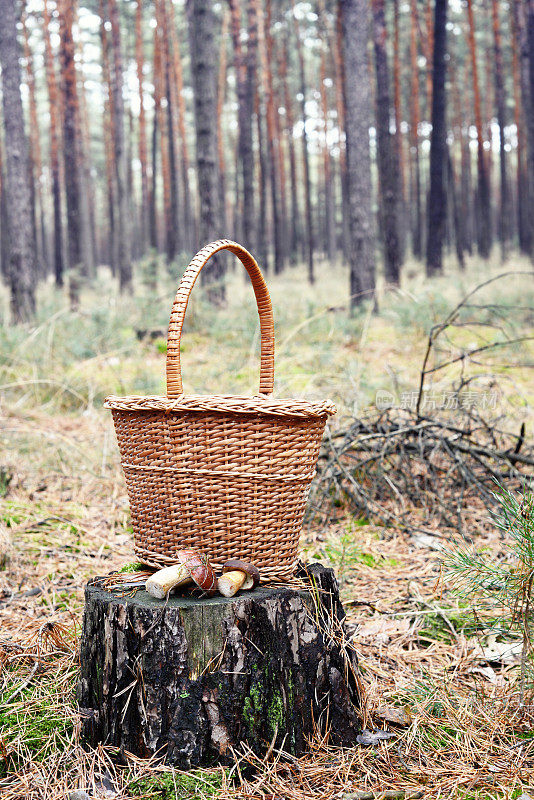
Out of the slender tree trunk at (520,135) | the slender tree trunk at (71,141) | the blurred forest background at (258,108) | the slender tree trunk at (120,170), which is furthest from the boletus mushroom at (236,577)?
the slender tree trunk at (520,135)

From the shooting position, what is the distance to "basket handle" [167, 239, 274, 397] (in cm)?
166

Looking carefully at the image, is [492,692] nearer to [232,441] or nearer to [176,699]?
[176,699]

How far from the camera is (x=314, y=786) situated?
148 cm

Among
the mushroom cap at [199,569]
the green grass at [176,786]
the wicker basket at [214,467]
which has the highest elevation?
the wicker basket at [214,467]

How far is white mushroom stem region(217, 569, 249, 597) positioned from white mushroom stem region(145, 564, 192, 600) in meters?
0.08

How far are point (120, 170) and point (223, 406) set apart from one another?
1220 cm

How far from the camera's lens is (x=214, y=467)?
5.31 ft

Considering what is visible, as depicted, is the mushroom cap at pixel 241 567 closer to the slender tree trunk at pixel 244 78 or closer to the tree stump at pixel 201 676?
the tree stump at pixel 201 676

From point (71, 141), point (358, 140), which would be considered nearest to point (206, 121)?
point (358, 140)

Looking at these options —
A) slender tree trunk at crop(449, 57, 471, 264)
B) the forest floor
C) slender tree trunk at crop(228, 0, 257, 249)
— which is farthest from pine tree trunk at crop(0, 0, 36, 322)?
slender tree trunk at crop(449, 57, 471, 264)

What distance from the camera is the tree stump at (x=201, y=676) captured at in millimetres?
1504

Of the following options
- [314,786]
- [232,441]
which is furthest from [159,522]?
[314,786]

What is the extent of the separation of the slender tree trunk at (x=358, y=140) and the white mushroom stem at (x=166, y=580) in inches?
246

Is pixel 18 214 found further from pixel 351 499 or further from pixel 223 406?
pixel 223 406
